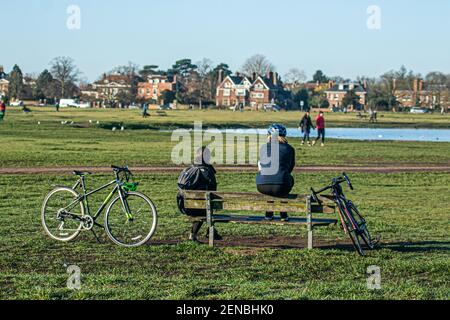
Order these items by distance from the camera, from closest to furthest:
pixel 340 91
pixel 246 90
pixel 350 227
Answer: pixel 350 227 → pixel 246 90 → pixel 340 91

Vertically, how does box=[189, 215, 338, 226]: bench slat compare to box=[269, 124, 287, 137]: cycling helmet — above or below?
below

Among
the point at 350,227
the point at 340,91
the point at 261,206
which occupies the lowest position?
the point at 340,91

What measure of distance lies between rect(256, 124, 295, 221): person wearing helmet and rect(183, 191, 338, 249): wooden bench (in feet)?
0.65

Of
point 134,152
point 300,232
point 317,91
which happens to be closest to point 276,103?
point 317,91

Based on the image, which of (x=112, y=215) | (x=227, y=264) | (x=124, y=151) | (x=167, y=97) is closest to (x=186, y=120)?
(x=124, y=151)

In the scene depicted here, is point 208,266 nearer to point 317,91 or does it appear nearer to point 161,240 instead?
point 161,240

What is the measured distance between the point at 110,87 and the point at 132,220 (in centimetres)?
14519

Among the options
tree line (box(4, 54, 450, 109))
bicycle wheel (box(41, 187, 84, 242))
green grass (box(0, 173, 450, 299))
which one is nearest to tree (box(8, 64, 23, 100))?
tree line (box(4, 54, 450, 109))

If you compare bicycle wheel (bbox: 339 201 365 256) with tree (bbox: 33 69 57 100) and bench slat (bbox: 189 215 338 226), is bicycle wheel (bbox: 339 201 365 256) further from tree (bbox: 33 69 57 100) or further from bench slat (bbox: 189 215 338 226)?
tree (bbox: 33 69 57 100)

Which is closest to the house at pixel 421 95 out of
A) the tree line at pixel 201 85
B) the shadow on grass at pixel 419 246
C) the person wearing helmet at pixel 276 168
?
the tree line at pixel 201 85

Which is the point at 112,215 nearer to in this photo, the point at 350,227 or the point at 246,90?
the point at 350,227

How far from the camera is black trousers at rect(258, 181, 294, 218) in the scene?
41.7 ft

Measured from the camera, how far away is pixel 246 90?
575 feet
